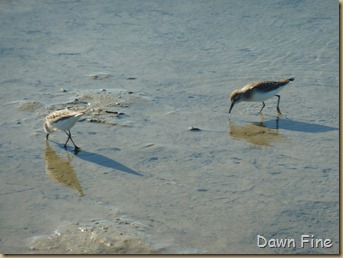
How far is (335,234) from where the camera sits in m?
7.75

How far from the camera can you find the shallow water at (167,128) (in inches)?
317

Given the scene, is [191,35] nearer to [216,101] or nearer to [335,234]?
[216,101]

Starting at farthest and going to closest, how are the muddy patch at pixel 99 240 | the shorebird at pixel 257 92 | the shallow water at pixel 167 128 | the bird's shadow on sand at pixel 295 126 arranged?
1. the shorebird at pixel 257 92
2. the bird's shadow on sand at pixel 295 126
3. the shallow water at pixel 167 128
4. the muddy patch at pixel 99 240

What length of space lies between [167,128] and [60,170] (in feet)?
6.35

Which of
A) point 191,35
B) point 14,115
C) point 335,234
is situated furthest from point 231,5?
point 335,234

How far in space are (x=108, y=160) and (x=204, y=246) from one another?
267cm

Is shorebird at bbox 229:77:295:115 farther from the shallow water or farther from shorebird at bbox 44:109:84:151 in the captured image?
shorebird at bbox 44:109:84:151

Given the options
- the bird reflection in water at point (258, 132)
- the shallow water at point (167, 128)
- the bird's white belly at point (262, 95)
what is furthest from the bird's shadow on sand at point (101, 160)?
the bird's white belly at point (262, 95)

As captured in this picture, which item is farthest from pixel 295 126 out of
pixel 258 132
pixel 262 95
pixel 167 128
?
pixel 167 128

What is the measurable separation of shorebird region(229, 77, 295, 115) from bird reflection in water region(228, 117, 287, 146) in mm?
409

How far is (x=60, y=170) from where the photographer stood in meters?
9.70

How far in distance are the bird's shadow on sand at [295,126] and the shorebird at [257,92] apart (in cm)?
38

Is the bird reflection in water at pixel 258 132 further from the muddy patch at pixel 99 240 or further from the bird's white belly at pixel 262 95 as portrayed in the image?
the muddy patch at pixel 99 240

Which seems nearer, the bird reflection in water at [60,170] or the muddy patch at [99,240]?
the muddy patch at [99,240]
